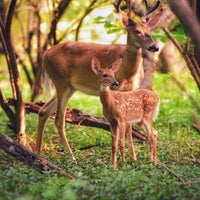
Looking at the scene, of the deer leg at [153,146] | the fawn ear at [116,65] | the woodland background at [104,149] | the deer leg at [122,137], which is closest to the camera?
the woodland background at [104,149]

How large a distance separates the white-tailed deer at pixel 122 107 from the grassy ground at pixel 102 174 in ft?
0.85

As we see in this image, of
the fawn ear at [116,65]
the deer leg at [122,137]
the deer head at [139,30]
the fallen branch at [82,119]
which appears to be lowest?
the fallen branch at [82,119]

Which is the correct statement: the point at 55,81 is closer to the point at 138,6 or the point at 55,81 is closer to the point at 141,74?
the point at 141,74

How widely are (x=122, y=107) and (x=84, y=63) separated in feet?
4.99

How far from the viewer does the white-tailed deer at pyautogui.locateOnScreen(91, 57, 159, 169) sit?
7867 mm

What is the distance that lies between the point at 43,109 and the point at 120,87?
3.97ft

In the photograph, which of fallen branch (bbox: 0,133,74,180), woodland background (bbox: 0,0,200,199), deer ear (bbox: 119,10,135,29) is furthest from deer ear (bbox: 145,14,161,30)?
fallen branch (bbox: 0,133,74,180)

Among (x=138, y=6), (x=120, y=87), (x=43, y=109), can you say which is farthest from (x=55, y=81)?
(x=138, y=6)

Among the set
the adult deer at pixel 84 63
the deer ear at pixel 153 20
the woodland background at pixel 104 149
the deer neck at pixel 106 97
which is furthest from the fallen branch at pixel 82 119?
the deer ear at pixel 153 20

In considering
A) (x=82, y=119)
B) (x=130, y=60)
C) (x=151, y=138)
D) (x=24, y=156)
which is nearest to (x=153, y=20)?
(x=130, y=60)

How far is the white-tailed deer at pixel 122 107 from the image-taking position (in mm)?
7867

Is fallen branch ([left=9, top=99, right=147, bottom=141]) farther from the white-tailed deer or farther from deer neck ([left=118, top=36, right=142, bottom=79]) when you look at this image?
the white-tailed deer

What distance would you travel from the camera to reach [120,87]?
883 centimetres

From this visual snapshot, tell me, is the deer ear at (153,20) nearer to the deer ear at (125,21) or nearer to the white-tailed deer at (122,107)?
the deer ear at (125,21)
